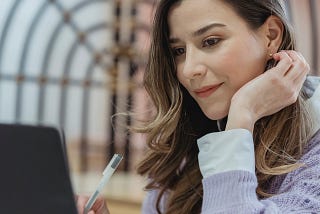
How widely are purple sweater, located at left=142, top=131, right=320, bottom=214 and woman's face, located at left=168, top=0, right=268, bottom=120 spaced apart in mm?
176

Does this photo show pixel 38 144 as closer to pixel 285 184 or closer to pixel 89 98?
pixel 285 184

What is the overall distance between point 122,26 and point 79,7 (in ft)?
0.90

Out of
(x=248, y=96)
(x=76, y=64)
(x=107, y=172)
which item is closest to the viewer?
(x=107, y=172)

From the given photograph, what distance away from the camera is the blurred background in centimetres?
340

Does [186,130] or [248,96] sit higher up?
[248,96]

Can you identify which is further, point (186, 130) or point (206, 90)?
point (186, 130)

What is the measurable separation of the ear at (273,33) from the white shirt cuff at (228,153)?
0.19m

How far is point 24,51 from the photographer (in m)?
3.47

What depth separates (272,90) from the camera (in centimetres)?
101

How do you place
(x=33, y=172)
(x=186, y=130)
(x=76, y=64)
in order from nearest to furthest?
(x=33, y=172) < (x=186, y=130) < (x=76, y=64)

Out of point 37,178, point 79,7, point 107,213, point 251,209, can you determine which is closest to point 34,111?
Answer: point 79,7

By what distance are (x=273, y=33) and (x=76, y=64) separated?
8.94ft

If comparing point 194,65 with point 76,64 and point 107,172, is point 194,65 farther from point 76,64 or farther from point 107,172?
point 76,64

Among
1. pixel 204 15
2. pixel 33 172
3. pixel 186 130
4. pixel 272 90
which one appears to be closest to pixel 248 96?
pixel 272 90
